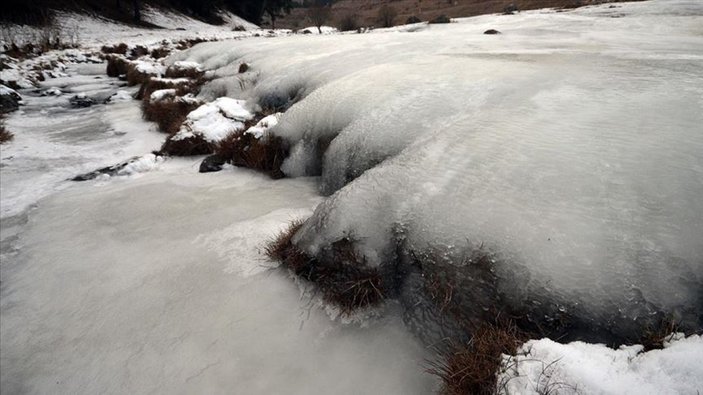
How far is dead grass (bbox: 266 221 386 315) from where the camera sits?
95.3 inches

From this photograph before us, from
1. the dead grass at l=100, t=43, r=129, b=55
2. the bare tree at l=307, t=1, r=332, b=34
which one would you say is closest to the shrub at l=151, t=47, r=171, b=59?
the dead grass at l=100, t=43, r=129, b=55

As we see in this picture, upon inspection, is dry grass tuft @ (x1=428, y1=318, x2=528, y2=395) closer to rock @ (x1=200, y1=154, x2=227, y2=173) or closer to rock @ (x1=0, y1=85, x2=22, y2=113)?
rock @ (x1=200, y1=154, x2=227, y2=173)

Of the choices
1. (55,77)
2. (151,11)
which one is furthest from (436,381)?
(151,11)

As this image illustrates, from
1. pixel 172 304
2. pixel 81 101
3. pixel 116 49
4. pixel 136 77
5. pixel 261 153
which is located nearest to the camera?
pixel 172 304

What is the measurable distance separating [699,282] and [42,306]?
3.98 metres

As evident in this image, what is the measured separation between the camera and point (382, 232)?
250 centimetres

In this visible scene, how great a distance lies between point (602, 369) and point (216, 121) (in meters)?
5.62

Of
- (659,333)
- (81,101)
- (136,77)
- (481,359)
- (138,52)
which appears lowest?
(481,359)

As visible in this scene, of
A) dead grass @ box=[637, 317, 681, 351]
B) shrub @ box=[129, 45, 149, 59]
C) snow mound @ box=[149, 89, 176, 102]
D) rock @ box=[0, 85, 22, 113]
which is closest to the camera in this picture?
dead grass @ box=[637, 317, 681, 351]

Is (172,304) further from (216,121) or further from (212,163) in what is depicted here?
(216,121)

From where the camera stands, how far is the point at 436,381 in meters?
1.99

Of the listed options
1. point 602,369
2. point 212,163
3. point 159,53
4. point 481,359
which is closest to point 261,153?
point 212,163

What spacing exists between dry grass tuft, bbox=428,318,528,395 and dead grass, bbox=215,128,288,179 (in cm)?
312

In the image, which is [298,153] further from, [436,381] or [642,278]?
[642,278]
